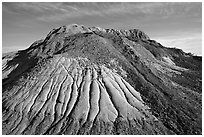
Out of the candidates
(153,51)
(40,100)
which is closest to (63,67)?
(40,100)

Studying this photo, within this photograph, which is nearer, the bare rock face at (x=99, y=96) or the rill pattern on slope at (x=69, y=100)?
the bare rock face at (x=99, y=96)

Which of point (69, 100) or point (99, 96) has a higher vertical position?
point (99, 96)

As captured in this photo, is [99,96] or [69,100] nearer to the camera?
[69,100]

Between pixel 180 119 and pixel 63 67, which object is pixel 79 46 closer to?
pixel 63 67

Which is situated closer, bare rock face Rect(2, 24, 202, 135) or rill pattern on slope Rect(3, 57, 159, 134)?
bare rock face Rect(2, 24, 202, 135)
